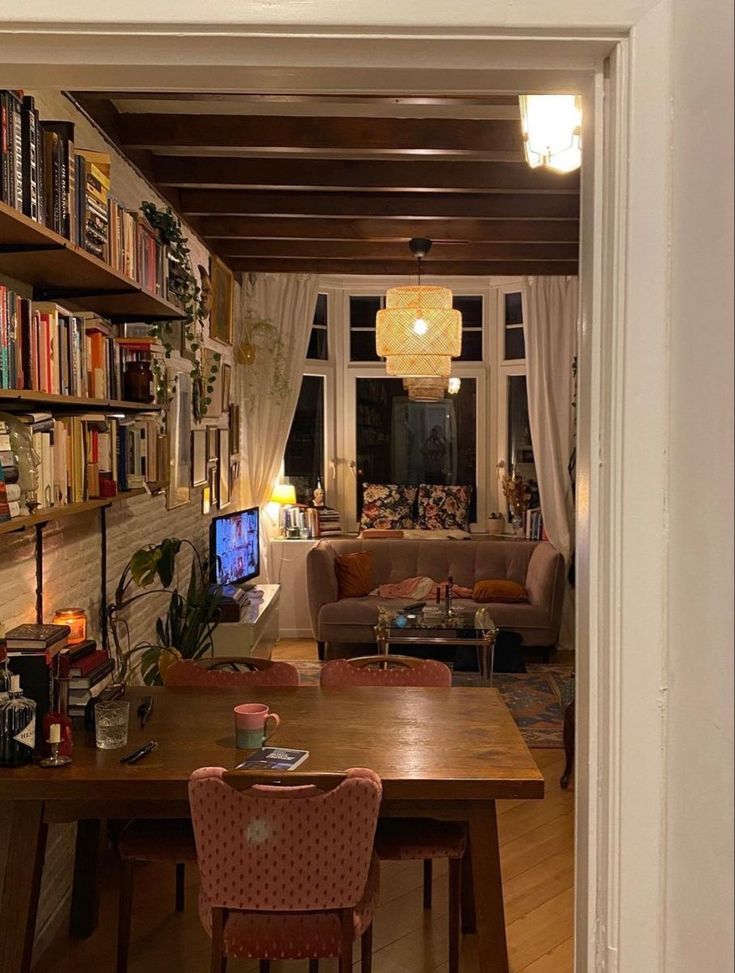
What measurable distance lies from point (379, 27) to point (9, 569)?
7.36 ft

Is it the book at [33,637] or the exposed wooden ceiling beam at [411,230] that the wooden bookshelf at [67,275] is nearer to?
the book at [33,637]

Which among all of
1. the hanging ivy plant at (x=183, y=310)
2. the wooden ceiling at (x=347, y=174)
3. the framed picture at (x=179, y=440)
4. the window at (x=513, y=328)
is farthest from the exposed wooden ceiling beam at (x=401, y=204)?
the window at (x=513, y=328)

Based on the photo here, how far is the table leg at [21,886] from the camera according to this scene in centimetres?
251

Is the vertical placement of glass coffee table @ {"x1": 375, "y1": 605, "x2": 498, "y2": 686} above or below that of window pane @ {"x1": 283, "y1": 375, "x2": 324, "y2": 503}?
below

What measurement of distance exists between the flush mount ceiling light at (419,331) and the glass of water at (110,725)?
357 centimetres

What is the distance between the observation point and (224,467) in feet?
22.1

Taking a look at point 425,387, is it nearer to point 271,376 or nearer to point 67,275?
point 271,376

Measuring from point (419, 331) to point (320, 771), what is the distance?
→ 146 inches

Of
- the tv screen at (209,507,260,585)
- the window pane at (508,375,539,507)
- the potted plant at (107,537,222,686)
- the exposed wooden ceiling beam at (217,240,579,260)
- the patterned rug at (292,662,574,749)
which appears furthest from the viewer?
→ the window pane at (508,375,539,507)

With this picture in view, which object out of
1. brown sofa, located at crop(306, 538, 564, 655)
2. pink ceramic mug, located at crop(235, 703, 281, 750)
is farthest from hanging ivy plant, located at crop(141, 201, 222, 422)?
pink ceramic mug, located at crop(235, 703, 281, 750)

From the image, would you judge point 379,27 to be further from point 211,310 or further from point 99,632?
point 211,310

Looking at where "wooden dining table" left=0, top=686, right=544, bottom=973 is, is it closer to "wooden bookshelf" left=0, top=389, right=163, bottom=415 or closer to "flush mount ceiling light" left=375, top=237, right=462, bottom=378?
"wooden bookshelf" left=0, top=389, right=163, bottom=415

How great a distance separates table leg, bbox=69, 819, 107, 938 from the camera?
3.17 meters

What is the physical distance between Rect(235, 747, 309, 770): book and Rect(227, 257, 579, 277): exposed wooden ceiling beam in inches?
194
